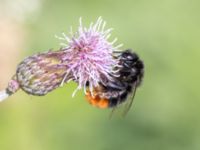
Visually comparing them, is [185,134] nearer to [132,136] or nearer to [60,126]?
[132,136]

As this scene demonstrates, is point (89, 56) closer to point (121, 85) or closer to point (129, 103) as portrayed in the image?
point (121, 85)

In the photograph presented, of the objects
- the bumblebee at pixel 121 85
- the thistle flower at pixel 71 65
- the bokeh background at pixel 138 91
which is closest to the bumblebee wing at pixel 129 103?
the bumblebee at pixel 121 85

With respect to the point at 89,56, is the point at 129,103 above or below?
below

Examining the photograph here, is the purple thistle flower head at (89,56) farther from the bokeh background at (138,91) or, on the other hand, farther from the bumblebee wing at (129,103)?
the bokeh background at (138,91)

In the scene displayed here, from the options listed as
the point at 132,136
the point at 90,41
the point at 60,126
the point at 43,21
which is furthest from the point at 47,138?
the point at 90,41

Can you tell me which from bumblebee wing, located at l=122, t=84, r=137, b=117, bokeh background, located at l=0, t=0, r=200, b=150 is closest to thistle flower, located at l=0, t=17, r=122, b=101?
bumblebee wing, located at l=122, t=84, r=137, b=117

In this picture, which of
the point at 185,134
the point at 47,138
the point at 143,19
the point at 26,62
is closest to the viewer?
the point at 26,62

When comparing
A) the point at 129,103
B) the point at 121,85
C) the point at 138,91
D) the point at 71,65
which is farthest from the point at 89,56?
the point at 138,91
